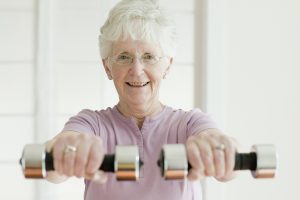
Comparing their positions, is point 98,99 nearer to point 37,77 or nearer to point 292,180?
point 37,77

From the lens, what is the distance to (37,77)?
2324mm

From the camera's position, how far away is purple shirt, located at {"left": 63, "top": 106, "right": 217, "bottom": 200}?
1.04 meters

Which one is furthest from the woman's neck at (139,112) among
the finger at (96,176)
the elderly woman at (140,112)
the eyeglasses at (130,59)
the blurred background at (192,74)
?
the blurred background at (192,74)

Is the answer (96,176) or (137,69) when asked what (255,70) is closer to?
(137,69)

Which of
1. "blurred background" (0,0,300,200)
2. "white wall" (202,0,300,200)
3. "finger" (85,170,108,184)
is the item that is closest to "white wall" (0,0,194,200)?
"blurred background" (0,0,300,200)

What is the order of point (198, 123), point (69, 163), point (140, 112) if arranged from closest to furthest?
point (69, 163)
point (198, 123)
point (140, 112)

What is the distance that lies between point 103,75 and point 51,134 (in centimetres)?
38

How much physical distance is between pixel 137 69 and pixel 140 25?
0.31 ft

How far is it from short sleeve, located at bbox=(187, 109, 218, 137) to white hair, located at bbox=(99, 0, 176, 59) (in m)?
0.15

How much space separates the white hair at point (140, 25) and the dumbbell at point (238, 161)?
1.26 ft

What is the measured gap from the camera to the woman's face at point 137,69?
104 centimetres

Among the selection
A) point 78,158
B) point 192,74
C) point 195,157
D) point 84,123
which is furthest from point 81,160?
point 192,74

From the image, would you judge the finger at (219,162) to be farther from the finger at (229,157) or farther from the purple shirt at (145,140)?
the purple shirt at (145,140)

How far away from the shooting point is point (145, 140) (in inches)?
42.5
